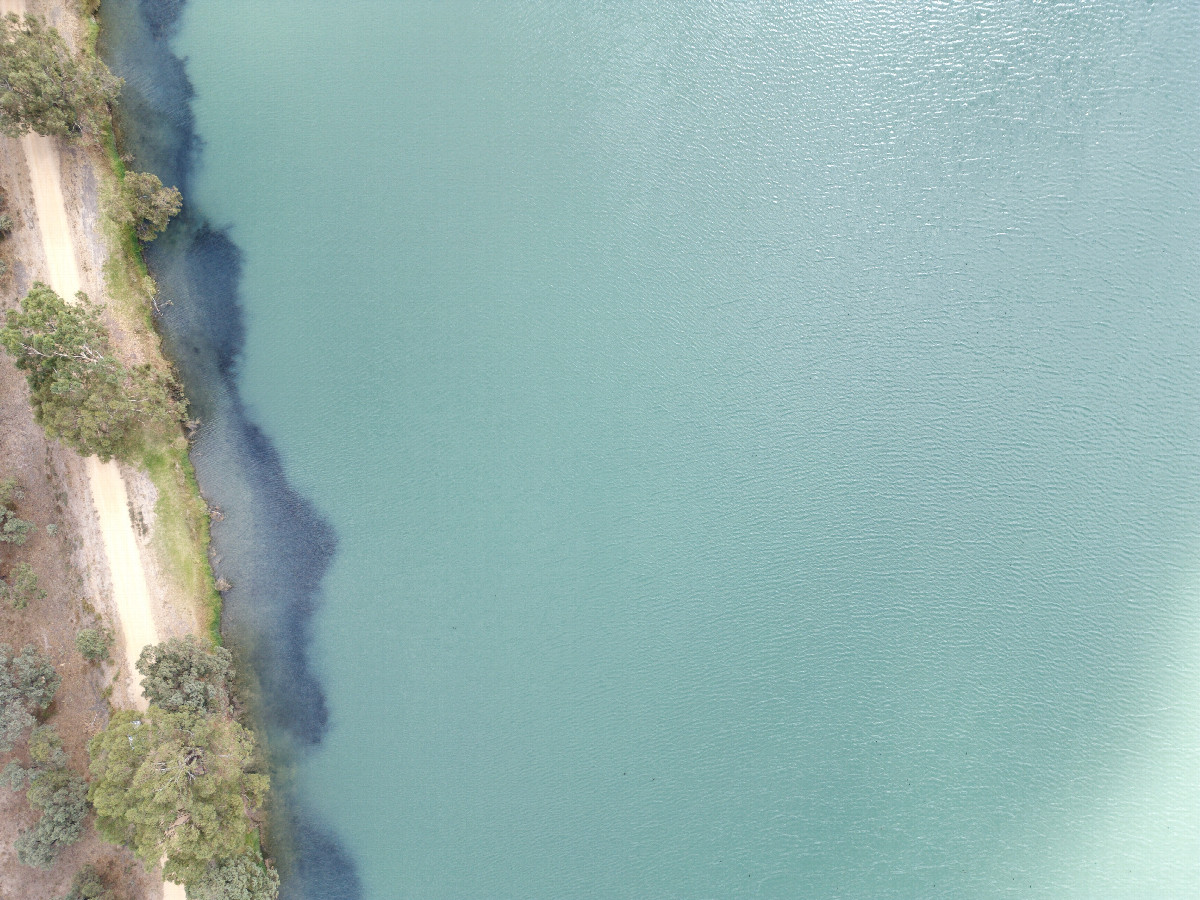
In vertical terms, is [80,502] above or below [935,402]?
below

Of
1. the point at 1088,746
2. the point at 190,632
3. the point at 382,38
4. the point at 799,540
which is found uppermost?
the point at 382,38

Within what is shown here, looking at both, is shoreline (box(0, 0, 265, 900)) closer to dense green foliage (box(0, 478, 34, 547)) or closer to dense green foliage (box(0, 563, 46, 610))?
dense green foliage (box(0, 563, 46, 610))

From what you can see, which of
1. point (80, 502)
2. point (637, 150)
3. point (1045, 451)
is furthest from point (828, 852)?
point (80, 502)

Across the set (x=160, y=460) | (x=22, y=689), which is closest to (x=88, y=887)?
(x=22, y=689)

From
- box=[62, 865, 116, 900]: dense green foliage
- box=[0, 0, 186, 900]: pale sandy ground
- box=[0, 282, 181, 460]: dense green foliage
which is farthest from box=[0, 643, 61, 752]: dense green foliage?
box=[0, 282, 181, 460]: dense green foliage

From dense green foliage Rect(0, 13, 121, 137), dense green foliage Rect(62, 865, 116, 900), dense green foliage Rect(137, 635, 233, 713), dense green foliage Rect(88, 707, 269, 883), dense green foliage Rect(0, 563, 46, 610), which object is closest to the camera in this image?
dense green foliage Rect(88, 707, 269, 883)

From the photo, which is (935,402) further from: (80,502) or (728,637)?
(80,502)

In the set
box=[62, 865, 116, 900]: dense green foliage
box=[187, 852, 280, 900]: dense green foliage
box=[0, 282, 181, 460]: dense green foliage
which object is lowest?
box=[62, 865, 116, 900]: dense green foliage

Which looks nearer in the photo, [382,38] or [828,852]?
[828,852]
